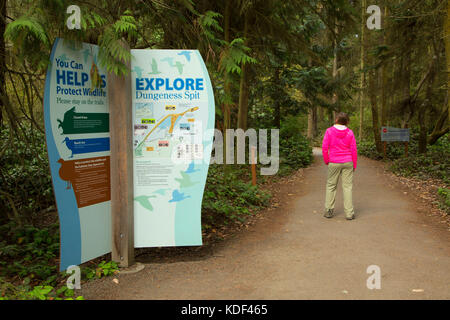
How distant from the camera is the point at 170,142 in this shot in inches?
208

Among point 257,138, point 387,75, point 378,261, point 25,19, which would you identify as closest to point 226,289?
point 378,261

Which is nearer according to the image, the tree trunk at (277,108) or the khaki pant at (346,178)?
the khaki pant at (346,178)

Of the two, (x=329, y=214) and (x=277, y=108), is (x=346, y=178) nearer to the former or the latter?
(x=329, y=214)

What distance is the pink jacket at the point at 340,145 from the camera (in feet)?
24.6

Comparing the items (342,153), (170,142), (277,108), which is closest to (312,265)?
(170,142)

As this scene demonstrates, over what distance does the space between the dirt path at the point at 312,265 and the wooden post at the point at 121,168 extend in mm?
424

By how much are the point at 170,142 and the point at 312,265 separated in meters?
2.46

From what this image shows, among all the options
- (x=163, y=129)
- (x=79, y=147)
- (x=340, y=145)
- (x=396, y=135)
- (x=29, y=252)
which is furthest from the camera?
(x=396, y=135)

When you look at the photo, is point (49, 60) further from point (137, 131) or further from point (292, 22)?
point (292, 22)

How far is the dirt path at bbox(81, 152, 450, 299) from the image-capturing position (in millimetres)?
4383

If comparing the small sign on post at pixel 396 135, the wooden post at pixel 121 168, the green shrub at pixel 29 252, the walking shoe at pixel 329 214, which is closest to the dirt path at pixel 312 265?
the walking shoe at pixel 329 214

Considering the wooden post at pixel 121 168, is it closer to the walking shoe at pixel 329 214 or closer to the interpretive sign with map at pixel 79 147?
the interpretive sign with map at pixel 79 147

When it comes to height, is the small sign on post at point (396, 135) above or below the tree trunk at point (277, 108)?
below

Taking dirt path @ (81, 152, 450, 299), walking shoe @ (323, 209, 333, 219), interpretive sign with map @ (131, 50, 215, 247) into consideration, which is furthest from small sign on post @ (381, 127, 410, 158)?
interpretive sign with map @ (131, 50, 215, 247)
